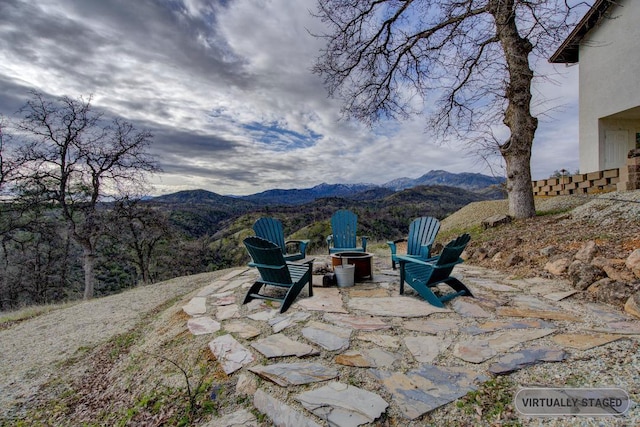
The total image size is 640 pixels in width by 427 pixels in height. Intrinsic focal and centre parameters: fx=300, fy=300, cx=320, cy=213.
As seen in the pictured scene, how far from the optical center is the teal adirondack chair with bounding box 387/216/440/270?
375cm

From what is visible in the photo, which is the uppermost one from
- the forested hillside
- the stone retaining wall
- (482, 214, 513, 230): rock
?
the stone retaining wall

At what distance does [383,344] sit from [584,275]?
7.75 ft

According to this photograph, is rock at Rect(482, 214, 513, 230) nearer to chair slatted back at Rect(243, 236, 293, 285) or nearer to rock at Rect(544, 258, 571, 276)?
rock at Rect(544, 258, 571, 276)

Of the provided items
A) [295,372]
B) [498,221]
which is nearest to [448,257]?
[295,372]

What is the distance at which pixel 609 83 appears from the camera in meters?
8.36

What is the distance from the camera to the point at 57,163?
843cm

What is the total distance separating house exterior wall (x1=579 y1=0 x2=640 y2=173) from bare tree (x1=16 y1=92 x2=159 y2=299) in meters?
13.3

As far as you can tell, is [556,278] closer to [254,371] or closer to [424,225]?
[424,225]

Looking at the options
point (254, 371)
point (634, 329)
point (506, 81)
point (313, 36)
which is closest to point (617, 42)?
point (506, 81)

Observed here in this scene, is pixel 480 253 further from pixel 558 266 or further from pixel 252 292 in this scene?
pixel 252 292

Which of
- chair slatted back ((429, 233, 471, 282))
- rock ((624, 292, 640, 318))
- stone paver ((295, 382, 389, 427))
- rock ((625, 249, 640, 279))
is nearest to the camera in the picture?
stone paver ((295, 382, 389, 427))

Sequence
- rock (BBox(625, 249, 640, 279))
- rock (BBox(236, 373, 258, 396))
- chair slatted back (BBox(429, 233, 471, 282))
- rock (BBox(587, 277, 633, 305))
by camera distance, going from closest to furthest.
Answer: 1. rock (BBox(236, 373, 258, 396))
2. rock (BBox(587, 277, 633, 305))
3. rock (BBox(625, 249, 640, 279))
4. chair slatted back (BBox(429, 233, 471, 282))

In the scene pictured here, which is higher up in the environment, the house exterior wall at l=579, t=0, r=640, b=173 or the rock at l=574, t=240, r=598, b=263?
the house exterior wall at l=579, t=0, r=640, b=173

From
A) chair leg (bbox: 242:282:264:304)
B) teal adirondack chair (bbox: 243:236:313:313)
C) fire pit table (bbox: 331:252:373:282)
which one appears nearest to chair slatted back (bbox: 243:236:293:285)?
teal adirondack chair (bbox: 243:236:313:313)
